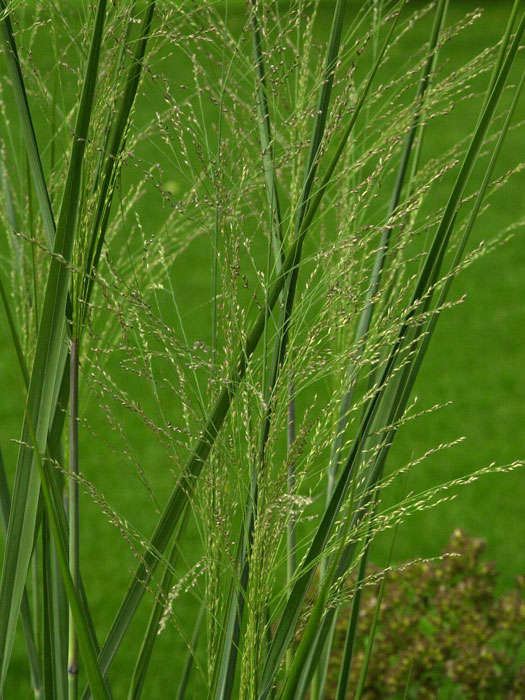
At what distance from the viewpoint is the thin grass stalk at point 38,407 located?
0.69 m

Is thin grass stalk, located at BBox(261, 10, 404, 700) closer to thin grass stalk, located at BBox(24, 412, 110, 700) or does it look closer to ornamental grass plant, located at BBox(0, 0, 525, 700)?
ornamental grass plant, located at BBox(0, 0, 525, 700)

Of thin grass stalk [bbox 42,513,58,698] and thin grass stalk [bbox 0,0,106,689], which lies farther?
thin grass stalk [bbox 42,513,58,698]

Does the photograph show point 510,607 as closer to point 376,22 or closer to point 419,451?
point 376,22

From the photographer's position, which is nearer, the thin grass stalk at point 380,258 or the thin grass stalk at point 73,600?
the thin grass stalk at point 73,600

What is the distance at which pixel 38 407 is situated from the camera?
74 centimetres

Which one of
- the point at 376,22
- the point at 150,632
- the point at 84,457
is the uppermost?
the point at 84,457

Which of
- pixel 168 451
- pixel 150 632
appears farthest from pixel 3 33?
pixel 150 632

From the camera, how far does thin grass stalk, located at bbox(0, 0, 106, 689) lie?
687mm

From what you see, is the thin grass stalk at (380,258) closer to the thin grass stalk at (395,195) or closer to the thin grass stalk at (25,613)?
the thin grass stalk at (395,195)

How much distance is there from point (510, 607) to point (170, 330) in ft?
5.43

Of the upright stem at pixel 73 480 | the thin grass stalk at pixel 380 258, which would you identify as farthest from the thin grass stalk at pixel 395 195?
the upright stem at pixel 73 480

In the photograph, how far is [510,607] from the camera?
2086 mm

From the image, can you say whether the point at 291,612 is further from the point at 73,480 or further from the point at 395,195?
the point at 395,195

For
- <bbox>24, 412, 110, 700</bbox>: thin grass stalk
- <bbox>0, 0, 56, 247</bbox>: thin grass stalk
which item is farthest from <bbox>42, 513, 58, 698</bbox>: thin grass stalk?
<bbox>0, 0, 56, 247</bbox>: thin grass stalk
